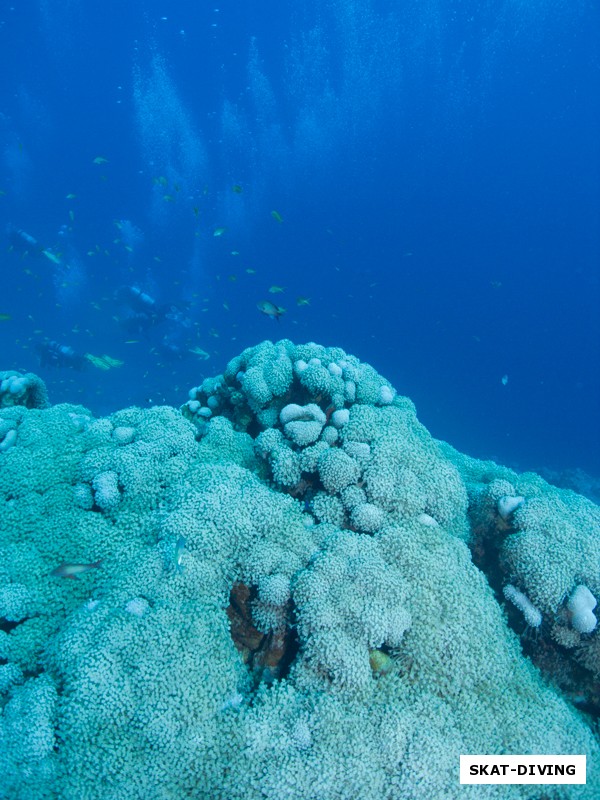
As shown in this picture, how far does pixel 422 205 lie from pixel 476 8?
2733 centimetres

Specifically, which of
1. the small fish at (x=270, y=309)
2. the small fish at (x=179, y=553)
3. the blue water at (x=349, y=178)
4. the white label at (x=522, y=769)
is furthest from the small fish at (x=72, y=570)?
the blue water at (x=349, y=178)

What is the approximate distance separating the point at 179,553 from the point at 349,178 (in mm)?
84418

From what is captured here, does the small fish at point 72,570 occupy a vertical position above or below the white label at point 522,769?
above

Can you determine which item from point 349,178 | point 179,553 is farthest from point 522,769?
point 349,178

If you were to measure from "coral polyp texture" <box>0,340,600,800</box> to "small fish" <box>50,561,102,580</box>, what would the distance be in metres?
0.01

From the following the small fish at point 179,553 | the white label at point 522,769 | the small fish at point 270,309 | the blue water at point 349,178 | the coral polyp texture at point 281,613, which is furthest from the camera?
the blue water at point 349,178

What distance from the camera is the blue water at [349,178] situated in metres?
55.2

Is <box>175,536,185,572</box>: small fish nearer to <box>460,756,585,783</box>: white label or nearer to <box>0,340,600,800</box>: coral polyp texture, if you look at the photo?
<box>0,340,600,800</box>: coral polyp texture

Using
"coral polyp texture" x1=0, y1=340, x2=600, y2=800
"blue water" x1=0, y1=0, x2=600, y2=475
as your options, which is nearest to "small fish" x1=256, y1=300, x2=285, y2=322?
"coral polyp texture" x1=0, y1=340, x2=600, y2=800

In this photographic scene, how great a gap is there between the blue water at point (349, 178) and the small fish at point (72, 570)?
4187 cm

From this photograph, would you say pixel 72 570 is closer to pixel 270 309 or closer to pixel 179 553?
pixel 179 553

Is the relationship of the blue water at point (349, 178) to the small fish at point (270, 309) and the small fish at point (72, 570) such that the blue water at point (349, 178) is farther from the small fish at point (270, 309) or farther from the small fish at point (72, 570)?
the small fish at point (72, 570)

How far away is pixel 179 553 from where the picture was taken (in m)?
2.96

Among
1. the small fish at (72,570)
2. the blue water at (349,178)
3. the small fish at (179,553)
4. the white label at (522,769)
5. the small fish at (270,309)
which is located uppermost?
the blue water at (349,178)
